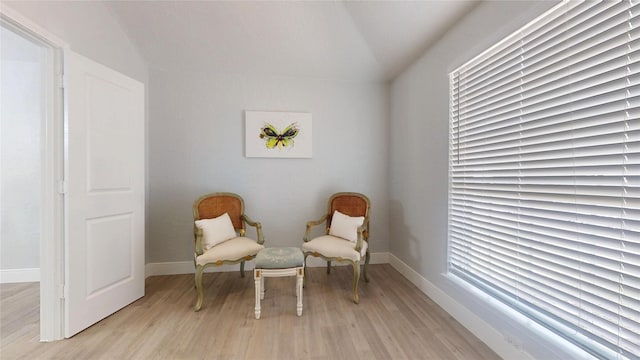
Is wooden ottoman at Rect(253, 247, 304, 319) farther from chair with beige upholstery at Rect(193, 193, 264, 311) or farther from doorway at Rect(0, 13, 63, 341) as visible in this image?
doorway at Rect(0, 13, 63, 341)

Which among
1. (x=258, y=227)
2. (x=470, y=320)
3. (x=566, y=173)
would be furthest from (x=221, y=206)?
(x=566, y=173)

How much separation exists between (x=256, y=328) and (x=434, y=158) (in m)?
2.20

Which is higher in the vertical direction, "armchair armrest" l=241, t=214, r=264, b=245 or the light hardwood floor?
"armchair armrest" l=241, t=214, r=264, b=245

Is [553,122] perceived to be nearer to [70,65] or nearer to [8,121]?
[70,65]

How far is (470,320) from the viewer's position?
1904mm

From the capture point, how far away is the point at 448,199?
86.7 inches

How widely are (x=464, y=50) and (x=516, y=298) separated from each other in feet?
6.02

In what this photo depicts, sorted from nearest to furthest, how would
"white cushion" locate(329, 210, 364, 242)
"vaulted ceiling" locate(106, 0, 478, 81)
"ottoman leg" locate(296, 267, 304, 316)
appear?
"ottoman leg" locate(296, 267, 304, 316)
"vaulted ceiling" locate(106, 0, 478, 81)
"white cushion" locate(329, 210, 364, 242)

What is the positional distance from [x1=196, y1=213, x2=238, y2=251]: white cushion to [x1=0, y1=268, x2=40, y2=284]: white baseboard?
215 cm

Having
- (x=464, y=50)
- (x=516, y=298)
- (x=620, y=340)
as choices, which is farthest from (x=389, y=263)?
(x=464, y=50)

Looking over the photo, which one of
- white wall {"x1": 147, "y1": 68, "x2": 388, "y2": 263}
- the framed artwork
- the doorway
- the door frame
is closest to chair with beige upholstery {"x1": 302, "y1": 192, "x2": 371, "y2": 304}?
white wall {"x1": 147, "y1": 68, "x2": 388, "y2": 263}

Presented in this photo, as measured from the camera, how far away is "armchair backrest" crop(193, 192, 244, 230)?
280 cm

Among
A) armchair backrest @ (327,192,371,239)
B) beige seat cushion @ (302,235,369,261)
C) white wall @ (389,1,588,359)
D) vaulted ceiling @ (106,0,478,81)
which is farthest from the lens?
armchair backrest @ (327,192,371,239)

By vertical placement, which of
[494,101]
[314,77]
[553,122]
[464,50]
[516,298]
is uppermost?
[314,77]
